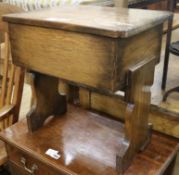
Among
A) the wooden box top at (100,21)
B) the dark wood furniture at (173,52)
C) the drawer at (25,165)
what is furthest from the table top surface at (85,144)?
the wooden box top at (100,21)

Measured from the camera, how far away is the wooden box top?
617mm

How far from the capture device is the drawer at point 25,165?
92cm

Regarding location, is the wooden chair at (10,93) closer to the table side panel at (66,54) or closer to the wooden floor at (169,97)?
the table side panel at (66,54)

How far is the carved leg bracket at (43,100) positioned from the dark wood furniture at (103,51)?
15cm

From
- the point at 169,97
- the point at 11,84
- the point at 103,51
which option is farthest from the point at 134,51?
the point at 11,84

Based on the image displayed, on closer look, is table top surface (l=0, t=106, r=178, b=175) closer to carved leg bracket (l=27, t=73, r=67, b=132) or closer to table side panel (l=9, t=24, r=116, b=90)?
carved leg bracket (l=27, t=73, r=67, b=132)

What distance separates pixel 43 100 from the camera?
101 centimetres

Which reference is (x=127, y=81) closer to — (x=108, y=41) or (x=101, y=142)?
(x=108, y=41)

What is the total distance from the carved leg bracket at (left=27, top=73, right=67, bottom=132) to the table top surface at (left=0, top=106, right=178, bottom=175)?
0.14 feet

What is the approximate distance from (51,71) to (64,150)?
0.31 m

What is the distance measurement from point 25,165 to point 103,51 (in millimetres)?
603

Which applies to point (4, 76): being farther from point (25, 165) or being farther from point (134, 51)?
point (134, 51)

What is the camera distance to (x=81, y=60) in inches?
27.3

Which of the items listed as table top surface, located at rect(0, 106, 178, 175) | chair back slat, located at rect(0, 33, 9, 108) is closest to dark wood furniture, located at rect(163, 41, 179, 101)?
table top surface, located at rect(0, 106, 178, 175)
